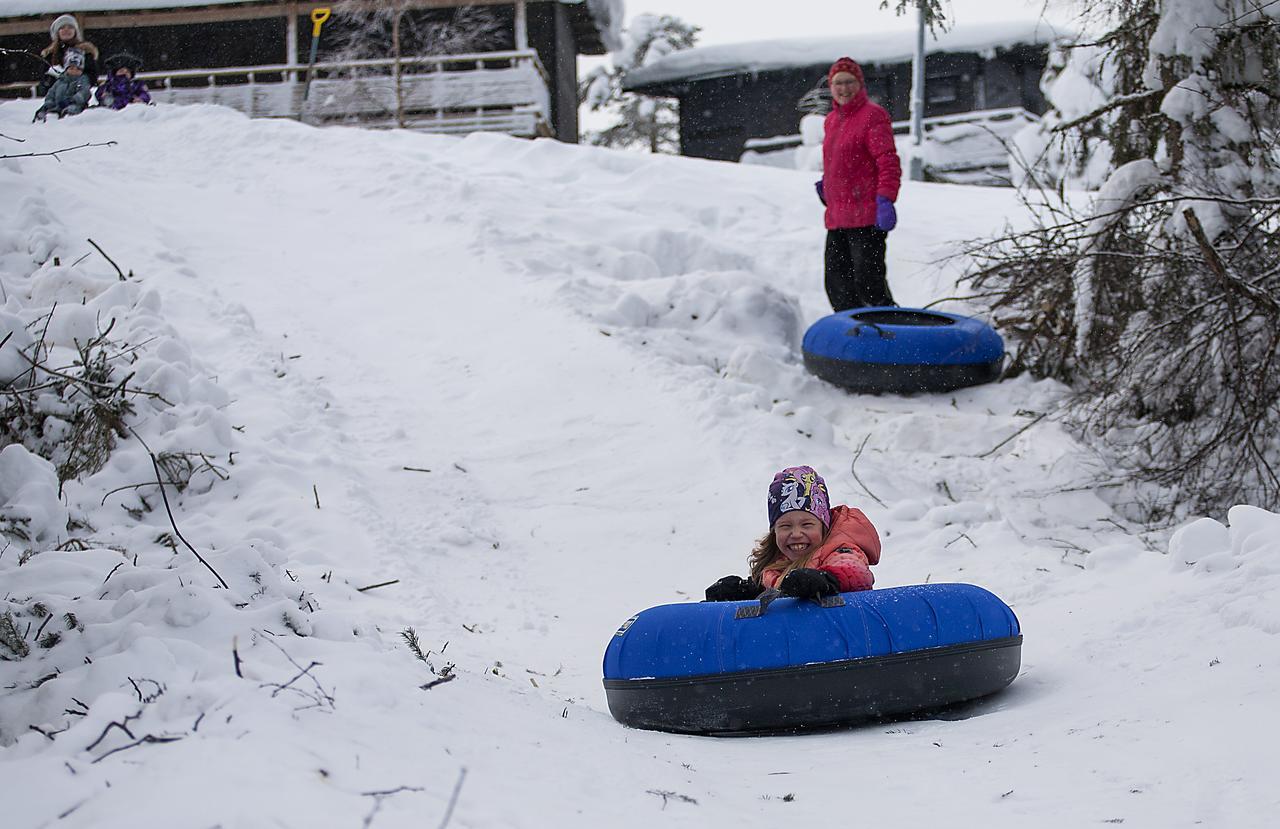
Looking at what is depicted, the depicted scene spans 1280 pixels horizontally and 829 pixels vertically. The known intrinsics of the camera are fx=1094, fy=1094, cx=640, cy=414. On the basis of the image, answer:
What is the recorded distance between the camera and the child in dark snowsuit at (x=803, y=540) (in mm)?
4219

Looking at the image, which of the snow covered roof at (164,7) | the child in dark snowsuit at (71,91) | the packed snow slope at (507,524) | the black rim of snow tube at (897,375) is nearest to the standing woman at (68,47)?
the child in dark snowsuit at (71,91)

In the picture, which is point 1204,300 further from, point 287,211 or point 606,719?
point 287,211

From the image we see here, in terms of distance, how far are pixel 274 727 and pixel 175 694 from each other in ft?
0.89

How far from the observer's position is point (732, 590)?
424 cm

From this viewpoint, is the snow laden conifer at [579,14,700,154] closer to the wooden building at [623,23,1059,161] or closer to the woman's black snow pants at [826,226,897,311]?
the wooden building at [623,23,1059,161]

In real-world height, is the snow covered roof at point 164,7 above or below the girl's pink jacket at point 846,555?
above

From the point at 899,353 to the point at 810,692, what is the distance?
14.9ft

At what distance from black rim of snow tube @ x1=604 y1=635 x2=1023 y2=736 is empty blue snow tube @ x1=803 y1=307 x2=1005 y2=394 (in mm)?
4200

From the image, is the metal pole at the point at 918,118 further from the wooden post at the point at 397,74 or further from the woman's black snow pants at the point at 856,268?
the woman's black snow pants at the point at 856,268

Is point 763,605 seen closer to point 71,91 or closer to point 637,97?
point 71,91

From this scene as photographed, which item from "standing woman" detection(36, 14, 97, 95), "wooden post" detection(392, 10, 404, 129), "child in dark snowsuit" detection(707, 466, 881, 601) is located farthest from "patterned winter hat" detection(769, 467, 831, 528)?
"wooden post" detection(392, 10, 404, 129)

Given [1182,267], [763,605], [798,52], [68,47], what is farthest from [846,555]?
[798,52]

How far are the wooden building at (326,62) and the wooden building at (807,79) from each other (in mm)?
2969

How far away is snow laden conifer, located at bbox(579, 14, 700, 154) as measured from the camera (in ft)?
92.6
